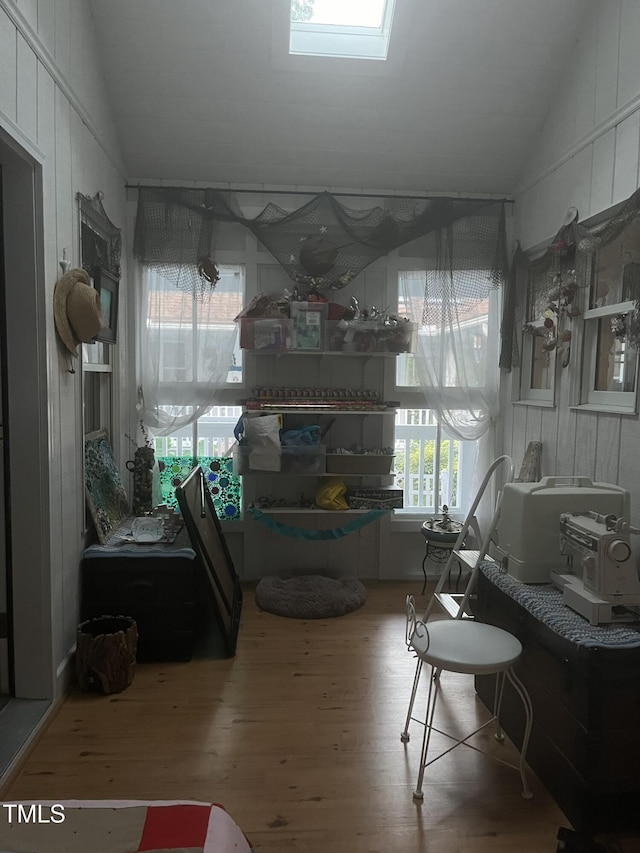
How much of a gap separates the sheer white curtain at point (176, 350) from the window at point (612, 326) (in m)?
2.08

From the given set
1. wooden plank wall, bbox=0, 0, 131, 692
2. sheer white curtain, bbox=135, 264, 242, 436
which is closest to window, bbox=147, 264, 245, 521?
sheer white curtain, bbox=135, 264, 242, 436

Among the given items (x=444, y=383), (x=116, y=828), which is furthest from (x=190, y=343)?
(x=116, y=828)

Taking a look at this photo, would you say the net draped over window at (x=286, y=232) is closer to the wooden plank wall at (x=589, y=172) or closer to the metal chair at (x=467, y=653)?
the wooden plank wall at (x=589, y=172)

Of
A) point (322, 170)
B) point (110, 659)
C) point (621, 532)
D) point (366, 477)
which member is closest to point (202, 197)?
point (322, 170)

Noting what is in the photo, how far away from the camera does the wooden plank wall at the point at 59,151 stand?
82.6 inches

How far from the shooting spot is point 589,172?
2.92 m

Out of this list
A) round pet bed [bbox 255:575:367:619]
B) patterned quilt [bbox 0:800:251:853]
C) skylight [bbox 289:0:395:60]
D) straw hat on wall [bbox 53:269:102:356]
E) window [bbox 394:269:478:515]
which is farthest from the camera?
window [bbox 394:269:478:515]

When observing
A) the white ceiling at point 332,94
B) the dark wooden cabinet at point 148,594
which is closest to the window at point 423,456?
the white ceiling at point 332,94

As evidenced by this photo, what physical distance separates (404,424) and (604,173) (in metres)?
1.90

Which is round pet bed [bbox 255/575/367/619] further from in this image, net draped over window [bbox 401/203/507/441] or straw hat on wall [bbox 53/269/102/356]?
straw hat on wall [bbox 53/269/102/356]

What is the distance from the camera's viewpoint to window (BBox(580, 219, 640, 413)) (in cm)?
252

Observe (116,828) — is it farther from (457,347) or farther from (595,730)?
(457,347)

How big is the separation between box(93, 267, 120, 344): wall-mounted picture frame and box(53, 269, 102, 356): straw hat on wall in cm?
47

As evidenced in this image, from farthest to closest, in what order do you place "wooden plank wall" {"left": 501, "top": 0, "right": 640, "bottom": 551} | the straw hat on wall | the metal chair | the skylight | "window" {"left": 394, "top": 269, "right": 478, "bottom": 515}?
"window" {"left": 394, "top": 269, "right": 478, "bottom": 515} < the skylight < "wooden plank wall" {"left": 501, "top": 0, "right": 640, "bottom": 551} < the straw hat on wall < the metal chair
